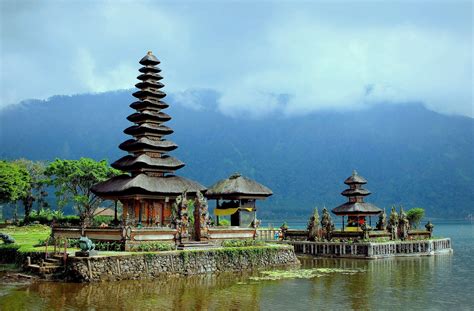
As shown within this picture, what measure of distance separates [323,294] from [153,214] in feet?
58.6

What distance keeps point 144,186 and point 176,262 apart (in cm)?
753

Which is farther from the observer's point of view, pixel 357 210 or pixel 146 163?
pixel 357 210

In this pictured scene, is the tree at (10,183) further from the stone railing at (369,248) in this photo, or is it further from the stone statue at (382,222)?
the stone statue at (382,222)

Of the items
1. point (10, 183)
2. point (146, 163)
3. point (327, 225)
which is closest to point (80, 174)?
point (10, 183)

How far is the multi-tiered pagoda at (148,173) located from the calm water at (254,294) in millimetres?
9198

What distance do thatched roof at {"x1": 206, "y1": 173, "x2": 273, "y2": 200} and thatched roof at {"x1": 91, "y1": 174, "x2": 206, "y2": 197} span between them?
198 cm

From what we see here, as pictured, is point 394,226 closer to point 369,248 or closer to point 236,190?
point 369,248

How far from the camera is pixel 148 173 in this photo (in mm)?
41750

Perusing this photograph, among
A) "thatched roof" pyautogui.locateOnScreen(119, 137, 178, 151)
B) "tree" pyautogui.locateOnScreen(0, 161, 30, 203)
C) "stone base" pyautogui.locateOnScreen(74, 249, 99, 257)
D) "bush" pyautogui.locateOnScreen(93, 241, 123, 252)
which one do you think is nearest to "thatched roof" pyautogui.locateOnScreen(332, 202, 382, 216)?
"thatched roof" pyautogui.locateOnScreen(119, 137, 178, 151)

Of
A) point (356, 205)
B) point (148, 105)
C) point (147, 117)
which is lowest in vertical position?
point (356, 205)

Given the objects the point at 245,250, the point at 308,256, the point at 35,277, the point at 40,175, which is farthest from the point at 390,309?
the point at 40,175

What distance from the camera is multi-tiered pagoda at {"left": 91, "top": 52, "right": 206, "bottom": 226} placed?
39.3m

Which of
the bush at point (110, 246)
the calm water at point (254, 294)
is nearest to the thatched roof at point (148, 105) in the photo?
the bush at point (110, 246)

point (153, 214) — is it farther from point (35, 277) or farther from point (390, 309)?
point (390, 309)
